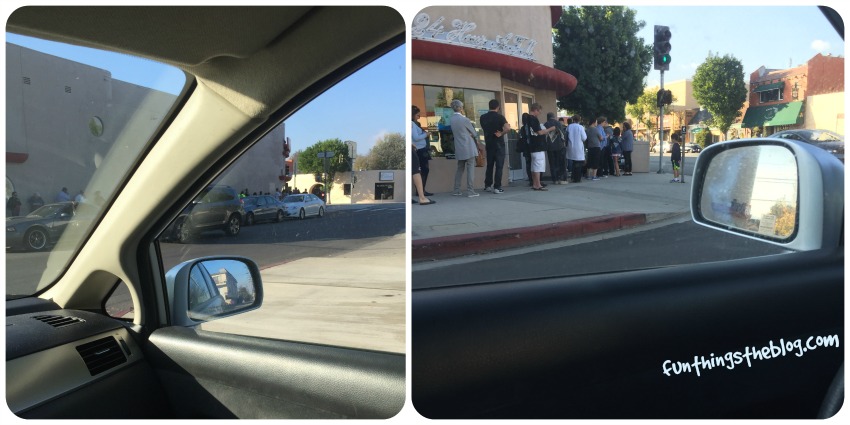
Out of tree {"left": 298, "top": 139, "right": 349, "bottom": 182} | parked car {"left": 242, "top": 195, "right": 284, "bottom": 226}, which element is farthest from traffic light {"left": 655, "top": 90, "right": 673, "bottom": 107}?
parked car {"left": 242, "top": 195, "right": 284, "bottom": 226}

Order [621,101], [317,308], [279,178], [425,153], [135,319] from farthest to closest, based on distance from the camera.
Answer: [135,319], [317,308], [279,178], [621,101], [425,153]

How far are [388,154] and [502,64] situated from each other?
1.04 feet

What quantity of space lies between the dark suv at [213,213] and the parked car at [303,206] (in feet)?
0.52

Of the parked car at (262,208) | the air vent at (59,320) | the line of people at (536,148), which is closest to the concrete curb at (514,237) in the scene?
the line of people at (536,148)

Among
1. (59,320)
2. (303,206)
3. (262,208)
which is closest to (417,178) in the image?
(303,206)

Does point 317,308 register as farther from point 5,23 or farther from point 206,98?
point 5,23

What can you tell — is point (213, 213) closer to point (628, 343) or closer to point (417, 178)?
point (417, 178)

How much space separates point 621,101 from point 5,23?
1411mm

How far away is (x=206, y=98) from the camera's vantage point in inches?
63.8

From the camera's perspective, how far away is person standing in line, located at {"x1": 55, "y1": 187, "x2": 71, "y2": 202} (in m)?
1.61

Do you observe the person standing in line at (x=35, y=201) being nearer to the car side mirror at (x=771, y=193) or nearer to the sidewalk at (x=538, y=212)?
the sidewalk at (x=538, y=212)

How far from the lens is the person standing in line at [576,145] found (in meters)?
1.49

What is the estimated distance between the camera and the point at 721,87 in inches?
57.9

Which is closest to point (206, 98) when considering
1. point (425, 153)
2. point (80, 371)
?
point (425, 153)
